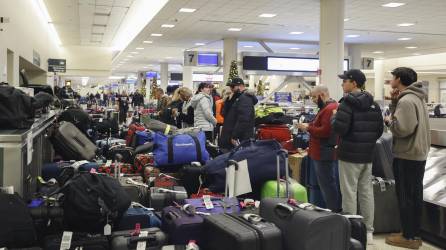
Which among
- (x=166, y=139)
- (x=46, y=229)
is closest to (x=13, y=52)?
(x=166, y=139)

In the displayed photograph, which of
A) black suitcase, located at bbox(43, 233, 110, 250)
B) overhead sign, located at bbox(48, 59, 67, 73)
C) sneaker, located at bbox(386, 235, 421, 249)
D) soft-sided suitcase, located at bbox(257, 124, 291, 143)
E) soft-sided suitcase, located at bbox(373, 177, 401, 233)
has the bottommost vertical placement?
sneaker, located at bbox(386, 235, 421, 249)

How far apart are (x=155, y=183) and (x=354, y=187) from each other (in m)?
2.01

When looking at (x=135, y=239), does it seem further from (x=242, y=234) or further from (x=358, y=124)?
(x=358, y=124)

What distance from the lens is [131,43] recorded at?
56.4ft

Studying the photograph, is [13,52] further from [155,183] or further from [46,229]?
[46,229]

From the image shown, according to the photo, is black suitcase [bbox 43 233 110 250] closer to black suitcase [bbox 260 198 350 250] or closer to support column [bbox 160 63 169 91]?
black suitcase [bbox 260 198 350 250]

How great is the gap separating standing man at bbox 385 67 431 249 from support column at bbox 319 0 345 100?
4.57 meters

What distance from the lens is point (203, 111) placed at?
7.53 m

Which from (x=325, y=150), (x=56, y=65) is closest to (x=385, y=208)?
(x=325, y=150)

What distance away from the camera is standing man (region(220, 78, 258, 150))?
6.42 metres

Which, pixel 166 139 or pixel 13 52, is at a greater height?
pixel 13 52

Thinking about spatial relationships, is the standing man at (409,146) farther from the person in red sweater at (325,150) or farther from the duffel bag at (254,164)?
the duffel bag at (254,164)

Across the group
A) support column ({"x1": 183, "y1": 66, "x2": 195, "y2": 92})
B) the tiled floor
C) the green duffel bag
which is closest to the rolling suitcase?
the green duffel bag

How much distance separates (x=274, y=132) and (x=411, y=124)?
124 inches
